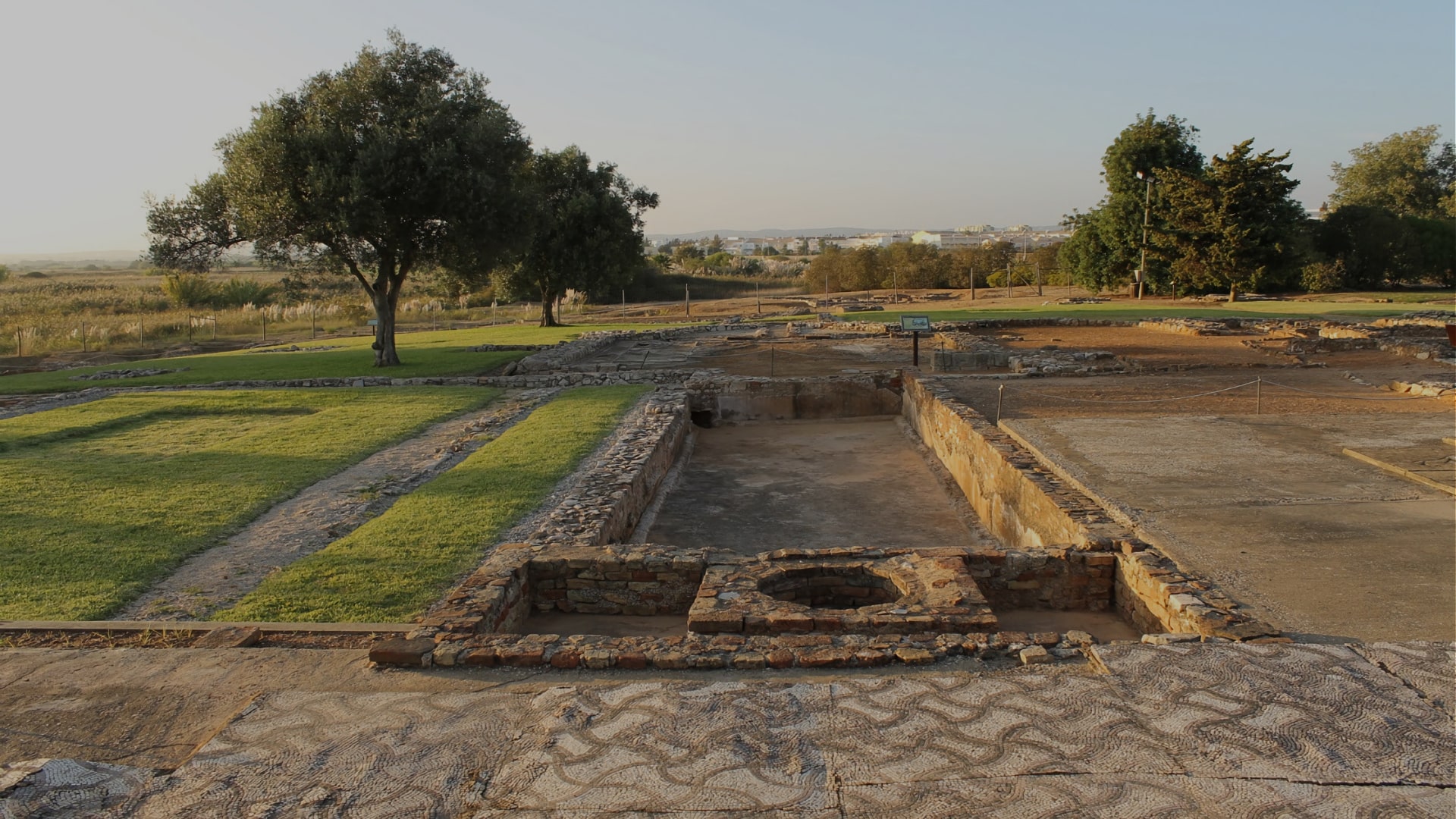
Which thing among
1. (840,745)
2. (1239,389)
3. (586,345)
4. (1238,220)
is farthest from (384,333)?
(1238,220)

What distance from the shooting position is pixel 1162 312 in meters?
29.3

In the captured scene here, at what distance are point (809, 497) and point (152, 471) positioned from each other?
24.0 ft

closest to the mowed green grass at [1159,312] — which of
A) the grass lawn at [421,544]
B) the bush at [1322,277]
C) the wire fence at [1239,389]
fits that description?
the bush at [1322,277]

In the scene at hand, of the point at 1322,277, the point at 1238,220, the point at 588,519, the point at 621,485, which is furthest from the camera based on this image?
the point at 1322,277

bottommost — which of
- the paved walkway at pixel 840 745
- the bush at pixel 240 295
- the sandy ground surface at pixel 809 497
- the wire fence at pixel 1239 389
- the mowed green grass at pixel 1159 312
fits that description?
the sandy ground surface at pixel 809 497

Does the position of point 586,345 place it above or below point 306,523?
above

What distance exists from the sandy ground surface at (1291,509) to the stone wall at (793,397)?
489 centimetres

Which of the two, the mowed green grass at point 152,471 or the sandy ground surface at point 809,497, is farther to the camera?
the sandy ground surface at point 809,497

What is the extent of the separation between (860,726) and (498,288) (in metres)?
31.9

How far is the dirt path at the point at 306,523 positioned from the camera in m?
6.12

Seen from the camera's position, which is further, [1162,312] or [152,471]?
[1162,312]

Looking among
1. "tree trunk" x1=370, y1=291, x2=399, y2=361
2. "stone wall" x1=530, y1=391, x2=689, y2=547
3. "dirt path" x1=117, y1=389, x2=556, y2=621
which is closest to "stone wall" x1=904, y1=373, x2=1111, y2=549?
"stone wall" x1=530, y1=391, x2=689, y2=547

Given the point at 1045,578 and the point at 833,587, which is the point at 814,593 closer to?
the point at 833,587

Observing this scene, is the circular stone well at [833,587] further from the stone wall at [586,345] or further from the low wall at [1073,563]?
the stone wall at [586,345]
